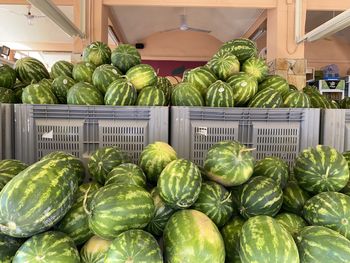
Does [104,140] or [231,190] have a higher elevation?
[104,140]

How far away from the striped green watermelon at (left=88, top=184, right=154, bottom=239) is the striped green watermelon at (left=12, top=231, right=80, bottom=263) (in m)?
0.09

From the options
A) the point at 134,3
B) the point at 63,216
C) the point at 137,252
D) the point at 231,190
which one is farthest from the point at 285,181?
the point at 134,3

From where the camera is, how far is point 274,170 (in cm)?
140

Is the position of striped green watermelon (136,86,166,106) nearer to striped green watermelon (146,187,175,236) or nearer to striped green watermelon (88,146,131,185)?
striped green watermelon (88,146,131,185)

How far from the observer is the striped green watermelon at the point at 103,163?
1.44 m

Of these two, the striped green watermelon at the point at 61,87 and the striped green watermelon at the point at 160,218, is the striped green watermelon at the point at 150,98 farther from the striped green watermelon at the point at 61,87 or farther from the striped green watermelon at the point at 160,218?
the striped green watermelon at the point at 160,218

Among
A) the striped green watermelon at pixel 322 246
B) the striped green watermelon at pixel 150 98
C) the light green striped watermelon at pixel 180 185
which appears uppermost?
the striped green watermelon at pixel 150 98

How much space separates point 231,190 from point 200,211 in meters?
0.21

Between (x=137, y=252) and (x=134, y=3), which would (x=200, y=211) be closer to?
(x=137, y=252)

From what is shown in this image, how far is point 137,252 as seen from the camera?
938mm

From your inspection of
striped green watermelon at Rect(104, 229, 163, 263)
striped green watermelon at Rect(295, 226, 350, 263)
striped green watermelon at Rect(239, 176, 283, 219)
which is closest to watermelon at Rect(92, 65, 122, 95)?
striped green watermelon at Rect(239, 176, 283, 219)

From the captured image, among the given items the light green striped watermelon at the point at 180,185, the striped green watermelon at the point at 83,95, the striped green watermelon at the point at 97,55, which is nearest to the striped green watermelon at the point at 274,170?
the light green striped watermelon at the point at 180,185

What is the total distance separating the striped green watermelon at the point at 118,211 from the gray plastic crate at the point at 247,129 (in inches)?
29.2

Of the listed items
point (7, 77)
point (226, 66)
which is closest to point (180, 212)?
point (226, 66)
